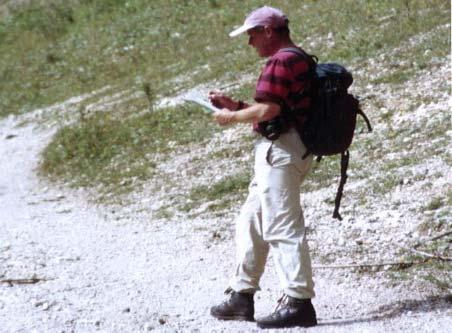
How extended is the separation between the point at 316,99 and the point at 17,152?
399 inches

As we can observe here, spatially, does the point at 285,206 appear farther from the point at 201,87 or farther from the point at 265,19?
the point at 201,87

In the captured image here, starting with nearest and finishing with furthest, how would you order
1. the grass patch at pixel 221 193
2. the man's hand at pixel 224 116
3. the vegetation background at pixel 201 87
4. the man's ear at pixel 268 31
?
the man's ear at pixel 268 31 → the man's hand at pixel 224 116 → the vegetation background at pixel 201 87 → the grass patch at pixel 221 193

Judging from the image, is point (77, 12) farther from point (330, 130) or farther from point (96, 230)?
point (330, 130)

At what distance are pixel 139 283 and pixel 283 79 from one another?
2.72 meters

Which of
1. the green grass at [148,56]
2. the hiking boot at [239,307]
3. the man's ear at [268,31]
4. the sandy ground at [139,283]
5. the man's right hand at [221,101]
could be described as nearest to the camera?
the man's ear at [268,31]

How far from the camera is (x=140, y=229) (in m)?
9.05

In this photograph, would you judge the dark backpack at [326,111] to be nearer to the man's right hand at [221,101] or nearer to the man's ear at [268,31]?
the man's ear at [268,31]

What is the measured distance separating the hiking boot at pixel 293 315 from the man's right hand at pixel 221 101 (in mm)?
1179

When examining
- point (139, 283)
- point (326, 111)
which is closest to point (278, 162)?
point (326, 111)

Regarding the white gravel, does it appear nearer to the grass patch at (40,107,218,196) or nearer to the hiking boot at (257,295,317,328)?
the hiking boot at (257,295,317,328)

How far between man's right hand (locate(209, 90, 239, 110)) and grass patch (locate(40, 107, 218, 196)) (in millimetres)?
5664

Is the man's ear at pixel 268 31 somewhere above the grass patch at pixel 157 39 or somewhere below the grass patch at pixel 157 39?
above

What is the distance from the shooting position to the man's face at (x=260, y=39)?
4996mm

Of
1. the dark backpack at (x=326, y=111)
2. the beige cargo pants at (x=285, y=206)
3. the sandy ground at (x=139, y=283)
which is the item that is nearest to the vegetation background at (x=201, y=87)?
the sandy ground at (x=139, y=283)
